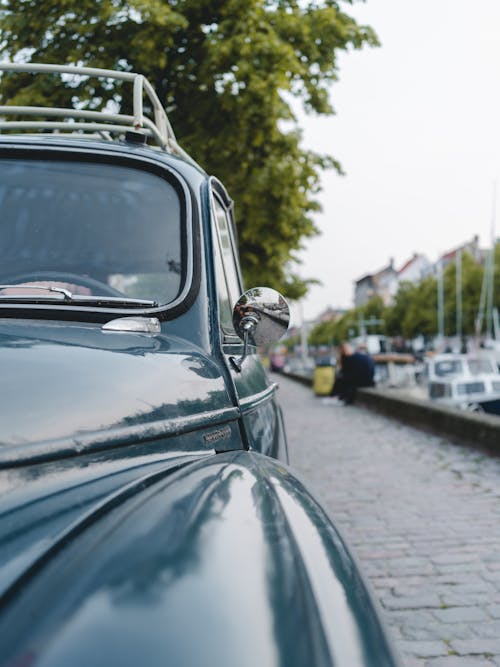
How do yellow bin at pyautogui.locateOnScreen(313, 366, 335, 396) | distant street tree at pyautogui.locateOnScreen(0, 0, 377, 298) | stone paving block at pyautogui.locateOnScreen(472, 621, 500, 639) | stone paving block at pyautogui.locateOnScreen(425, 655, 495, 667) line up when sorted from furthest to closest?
yellow bin at pyautogui.locateOnScreen(313, 366, 335, 396)
distant street tree at pyautogui.locateOnScreen(0, 0, 377, 298)
stone paving block at pyautogui.locateOnScreen(472, 621, 500, 639)
stone paving block at pyautogui.locateOnScreen(425, 655, 495, 667)

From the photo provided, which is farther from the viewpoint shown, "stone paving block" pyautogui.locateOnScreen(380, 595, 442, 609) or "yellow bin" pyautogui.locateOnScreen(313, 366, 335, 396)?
"yellow bin" pyautogui.locateOnScreen(313, 366, 335, 396)

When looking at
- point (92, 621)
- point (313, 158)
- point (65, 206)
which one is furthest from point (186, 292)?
point (313, 158)

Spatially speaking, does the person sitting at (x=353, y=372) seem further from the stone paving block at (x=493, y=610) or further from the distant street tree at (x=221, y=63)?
the stone paving block at (x=493, y=610)

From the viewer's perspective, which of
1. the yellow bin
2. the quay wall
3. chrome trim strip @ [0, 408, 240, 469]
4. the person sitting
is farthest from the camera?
the yellow bin

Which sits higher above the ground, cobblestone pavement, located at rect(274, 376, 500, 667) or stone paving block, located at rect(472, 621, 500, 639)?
stone paving block, located at rect(472, 621, 500, 639)

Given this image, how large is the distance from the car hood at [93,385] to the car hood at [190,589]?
16 centimetres

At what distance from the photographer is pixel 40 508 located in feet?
4.25

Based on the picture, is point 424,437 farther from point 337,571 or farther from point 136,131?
point 337,571

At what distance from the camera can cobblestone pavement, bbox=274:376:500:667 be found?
→ 11.4 feet

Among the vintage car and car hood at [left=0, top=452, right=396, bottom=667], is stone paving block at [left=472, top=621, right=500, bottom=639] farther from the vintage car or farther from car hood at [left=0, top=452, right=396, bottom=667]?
car hood at [left=0, top=452, right=396, bottom=667]

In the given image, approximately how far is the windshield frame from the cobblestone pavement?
72 centimetres

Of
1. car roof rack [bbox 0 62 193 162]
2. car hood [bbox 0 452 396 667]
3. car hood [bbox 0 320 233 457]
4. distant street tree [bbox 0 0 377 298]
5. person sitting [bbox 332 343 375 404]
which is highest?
distant street tree [bbox 0 0 377 298]

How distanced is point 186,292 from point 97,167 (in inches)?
24.9

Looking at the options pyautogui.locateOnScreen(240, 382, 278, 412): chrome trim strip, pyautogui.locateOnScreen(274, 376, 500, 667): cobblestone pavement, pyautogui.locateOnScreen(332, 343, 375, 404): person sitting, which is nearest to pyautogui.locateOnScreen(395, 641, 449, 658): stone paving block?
pyautogui.locateOnScreen(274, 376, 500, 667): cobblestone pavement
